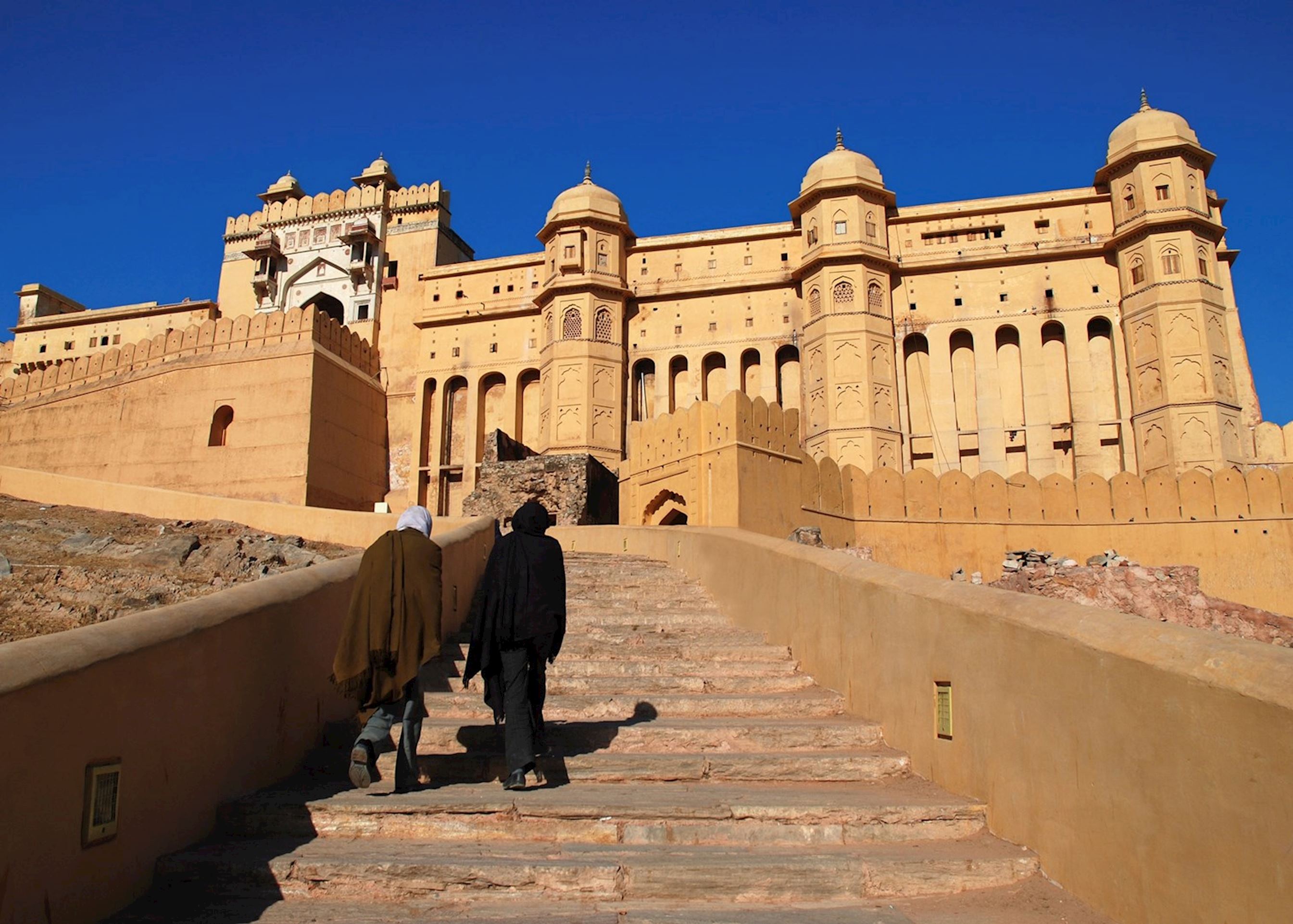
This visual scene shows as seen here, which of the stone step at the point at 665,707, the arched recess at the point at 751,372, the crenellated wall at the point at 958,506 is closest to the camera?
the stone step at the point at 665,707

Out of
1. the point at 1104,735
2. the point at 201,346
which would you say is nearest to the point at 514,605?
the point at 1104,735

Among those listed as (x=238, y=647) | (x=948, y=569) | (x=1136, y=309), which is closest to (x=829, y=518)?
(x=948, y=569)

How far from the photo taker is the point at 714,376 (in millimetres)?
31156

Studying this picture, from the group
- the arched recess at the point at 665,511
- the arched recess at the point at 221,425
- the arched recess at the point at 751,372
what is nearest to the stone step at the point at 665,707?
the arched recess at the point at 665,511

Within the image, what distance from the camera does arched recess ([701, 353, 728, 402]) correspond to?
30781 millimetres

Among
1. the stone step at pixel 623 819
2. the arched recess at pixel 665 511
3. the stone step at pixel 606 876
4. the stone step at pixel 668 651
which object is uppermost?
the arched recess at pixel 665 511

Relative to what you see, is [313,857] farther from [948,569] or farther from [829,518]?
[948,569]

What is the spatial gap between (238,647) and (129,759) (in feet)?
2.89

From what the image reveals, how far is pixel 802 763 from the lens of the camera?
16.6ft

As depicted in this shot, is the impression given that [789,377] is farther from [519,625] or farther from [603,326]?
[519,625]

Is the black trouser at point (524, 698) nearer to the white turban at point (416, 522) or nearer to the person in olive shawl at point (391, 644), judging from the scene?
the person in olive shawl at point (391, 644)

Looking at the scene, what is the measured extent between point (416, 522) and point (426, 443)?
27418 mm

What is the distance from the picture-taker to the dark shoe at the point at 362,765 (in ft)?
15.5

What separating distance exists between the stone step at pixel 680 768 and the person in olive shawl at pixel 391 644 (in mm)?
264
